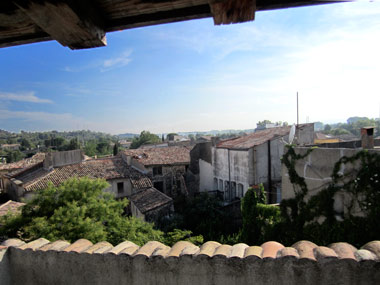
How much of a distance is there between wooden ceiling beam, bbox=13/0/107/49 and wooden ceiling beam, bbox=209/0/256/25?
0.76 metres

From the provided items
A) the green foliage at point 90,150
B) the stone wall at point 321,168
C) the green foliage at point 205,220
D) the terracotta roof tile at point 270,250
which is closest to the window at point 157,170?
the green foliage at point 205,220

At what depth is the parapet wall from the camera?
2.19m

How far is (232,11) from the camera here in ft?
4.47

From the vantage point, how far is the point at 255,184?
704 inches

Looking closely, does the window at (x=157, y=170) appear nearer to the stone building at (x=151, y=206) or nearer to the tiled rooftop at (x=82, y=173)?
the tiled rooftop at (x=82, y=173)

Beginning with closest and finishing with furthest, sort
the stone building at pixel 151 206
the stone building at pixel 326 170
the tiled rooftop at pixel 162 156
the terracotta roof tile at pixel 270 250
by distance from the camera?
the terracotta roof tile at pixel 270 250 < the stone building at pixel 326 170 < the stone building at pixel 151 206 < the tiled rooftop at pixel 162 156

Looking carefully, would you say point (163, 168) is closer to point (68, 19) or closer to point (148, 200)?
point (148, 200)

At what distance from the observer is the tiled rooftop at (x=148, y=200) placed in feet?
54.8

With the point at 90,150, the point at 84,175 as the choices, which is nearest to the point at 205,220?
the point at 84,175

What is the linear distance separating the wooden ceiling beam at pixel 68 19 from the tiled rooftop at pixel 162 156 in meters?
21.7

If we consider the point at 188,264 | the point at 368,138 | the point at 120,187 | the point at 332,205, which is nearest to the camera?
the point at 188,264

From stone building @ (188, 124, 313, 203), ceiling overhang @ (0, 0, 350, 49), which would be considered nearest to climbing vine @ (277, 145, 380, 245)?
stone building @ (188, 124, 313, 203)

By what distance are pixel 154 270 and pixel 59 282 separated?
1.36 m

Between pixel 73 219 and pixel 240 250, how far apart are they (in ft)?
26.7
